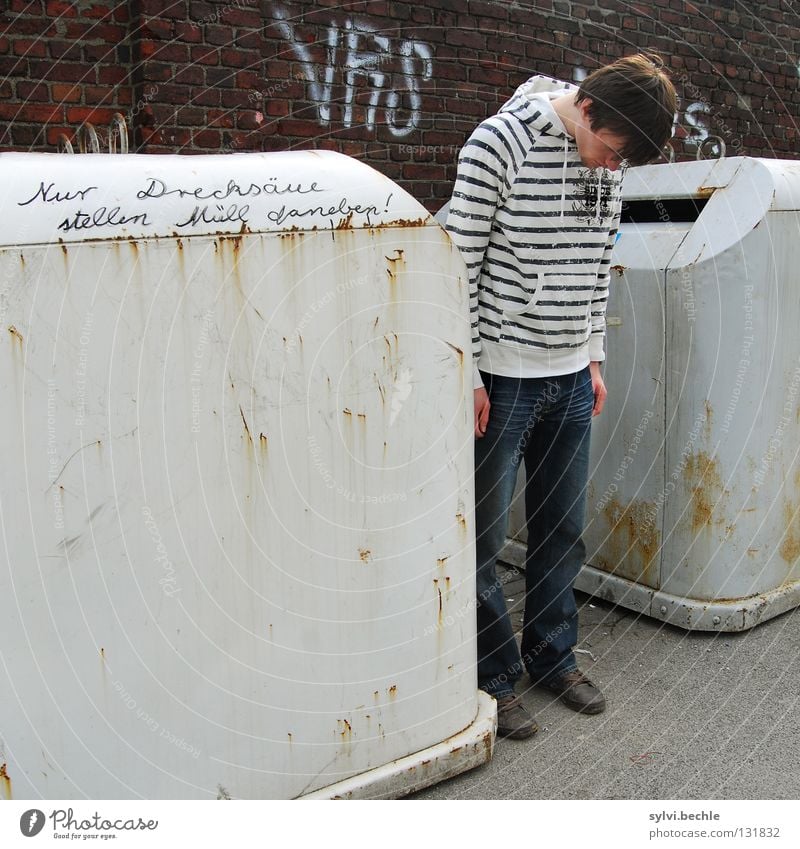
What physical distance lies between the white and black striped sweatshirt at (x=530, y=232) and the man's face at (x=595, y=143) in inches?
1.0

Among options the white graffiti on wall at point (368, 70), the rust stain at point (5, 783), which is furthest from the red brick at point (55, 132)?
the rust stain at point (5, 783)

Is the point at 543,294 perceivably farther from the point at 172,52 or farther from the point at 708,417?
the point at 172,52

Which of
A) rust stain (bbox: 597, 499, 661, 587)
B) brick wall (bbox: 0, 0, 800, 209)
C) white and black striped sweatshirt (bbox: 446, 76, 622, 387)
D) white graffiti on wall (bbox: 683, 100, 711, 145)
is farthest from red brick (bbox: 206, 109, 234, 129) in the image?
white graffiti on wall (bbox: 683, 100, 711, 145)

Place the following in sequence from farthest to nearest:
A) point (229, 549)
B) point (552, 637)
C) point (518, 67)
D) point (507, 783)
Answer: point (518, 67)
point (552, 637)
point (507, 783)
point (229, 549)

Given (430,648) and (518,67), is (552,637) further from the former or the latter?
(518,67)

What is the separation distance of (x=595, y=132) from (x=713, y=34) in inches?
161

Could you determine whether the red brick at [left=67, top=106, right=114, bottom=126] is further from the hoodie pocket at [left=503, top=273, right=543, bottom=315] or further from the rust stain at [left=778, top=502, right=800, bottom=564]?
the rust stain at [left=778, top=502, right=800, bottom=564]

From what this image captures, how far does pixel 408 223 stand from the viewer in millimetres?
1775

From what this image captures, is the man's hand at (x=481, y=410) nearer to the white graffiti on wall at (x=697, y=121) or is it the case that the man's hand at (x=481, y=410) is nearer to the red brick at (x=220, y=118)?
the red brick at (x=220, y=118)

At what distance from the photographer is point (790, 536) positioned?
288cm

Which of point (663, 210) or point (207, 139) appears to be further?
point (207, 139)

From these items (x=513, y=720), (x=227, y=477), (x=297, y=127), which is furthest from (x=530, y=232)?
(x=297, y=127)

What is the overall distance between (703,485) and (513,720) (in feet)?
3.05

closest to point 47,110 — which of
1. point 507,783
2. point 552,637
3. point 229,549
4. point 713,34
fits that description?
point 229,549
